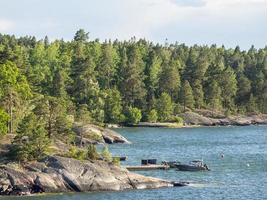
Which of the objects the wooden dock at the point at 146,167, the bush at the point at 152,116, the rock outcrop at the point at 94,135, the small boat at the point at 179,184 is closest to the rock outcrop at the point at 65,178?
the small boat at the point at 179,184

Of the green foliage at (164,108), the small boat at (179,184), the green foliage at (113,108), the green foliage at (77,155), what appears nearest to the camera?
the green foliage at (77,155)

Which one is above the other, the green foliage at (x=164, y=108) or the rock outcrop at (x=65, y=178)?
the green foliage at (x=164, y=108)

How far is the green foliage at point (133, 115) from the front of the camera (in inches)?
7509

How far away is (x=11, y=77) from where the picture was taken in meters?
101

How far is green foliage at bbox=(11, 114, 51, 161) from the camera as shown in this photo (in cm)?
7856

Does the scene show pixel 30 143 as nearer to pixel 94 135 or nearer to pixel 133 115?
pixel 94 135

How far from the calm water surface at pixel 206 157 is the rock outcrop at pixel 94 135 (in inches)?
150

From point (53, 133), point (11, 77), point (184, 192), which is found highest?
point (11, 77)

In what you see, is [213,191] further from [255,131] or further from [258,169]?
[255,131]

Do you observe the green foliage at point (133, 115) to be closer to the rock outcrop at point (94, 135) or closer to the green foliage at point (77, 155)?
the rock outcrop at point (94, 135)

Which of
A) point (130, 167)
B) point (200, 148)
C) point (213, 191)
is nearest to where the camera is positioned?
point (213, 191)

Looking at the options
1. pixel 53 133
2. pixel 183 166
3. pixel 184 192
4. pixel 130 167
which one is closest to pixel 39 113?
pixel 53 133

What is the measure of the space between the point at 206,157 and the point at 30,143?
151 feet

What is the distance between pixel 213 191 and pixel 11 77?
36.3 metres
